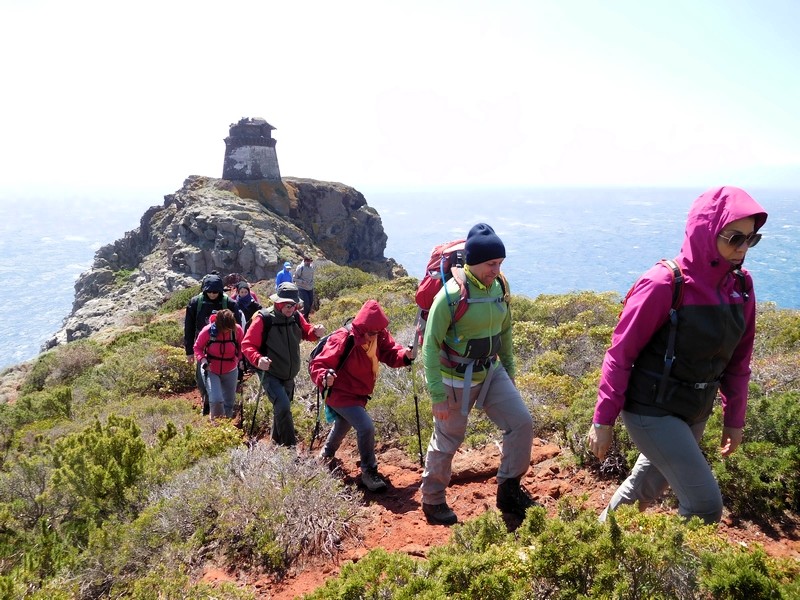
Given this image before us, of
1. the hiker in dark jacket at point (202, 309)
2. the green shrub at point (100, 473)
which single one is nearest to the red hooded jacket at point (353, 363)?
the green shrub at point (100, 473)

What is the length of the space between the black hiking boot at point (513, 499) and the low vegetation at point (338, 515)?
2.42ft

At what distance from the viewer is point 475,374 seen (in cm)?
319

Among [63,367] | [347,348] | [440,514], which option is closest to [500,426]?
[440,514]

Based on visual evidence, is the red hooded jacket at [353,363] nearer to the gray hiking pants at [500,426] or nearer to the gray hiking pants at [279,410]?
the gray hiking pants at [279,410]

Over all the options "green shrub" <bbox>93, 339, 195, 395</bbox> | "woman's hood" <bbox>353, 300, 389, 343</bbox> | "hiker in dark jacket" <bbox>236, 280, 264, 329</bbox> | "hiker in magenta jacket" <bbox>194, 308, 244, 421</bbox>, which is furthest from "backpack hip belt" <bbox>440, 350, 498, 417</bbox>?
"green shrub" <bbox>93, 339, 195, 395</bbox>

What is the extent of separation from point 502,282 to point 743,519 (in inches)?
79.0

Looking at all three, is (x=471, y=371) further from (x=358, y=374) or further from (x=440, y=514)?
(x=358, y=374)

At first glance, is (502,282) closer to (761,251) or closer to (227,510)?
(227,510)

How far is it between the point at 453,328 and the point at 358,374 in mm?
1271

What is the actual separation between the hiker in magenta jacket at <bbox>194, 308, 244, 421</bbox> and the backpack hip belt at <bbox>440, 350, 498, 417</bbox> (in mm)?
3262

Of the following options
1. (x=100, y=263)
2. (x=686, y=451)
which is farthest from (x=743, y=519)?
(x=100, y=263)

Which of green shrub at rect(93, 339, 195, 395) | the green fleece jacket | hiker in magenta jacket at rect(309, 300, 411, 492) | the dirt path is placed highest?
the green fleece jacket

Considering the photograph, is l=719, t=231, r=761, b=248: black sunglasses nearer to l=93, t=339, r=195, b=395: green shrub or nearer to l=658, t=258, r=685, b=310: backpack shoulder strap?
l=658, t=258, r=685, b=310: backpack shoulder strap

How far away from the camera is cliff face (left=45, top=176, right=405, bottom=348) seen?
3378 cm
